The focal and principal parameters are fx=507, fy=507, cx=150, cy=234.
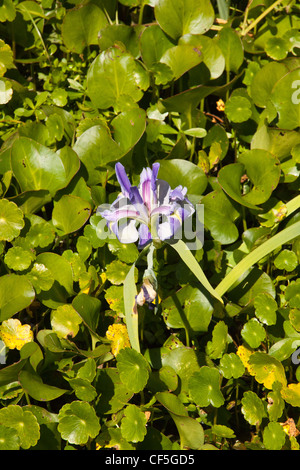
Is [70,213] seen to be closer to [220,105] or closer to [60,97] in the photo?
[60,97]

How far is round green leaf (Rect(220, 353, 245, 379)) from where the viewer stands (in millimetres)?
1325

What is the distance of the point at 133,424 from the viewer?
1.23 meters

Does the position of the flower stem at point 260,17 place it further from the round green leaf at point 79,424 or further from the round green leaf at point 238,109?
the round green leaf at point 79,424

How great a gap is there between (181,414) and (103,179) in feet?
2.41

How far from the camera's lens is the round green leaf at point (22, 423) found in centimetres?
121

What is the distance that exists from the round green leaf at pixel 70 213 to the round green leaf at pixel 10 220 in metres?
0.13

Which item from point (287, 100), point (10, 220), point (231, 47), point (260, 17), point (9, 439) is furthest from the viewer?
point (260, 17)

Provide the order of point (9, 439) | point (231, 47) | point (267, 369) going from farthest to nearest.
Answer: point (231, 47)
point (267, 369)
point (9, 439)

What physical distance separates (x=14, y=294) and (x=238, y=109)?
926 mm

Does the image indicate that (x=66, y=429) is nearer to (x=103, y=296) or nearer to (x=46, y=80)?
(x=103, y=296)

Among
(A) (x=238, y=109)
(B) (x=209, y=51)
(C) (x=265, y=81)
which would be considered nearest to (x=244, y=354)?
(A) (x=238, y=109)

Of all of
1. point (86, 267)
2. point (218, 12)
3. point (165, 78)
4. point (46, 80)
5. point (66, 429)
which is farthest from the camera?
point (218, 12)
